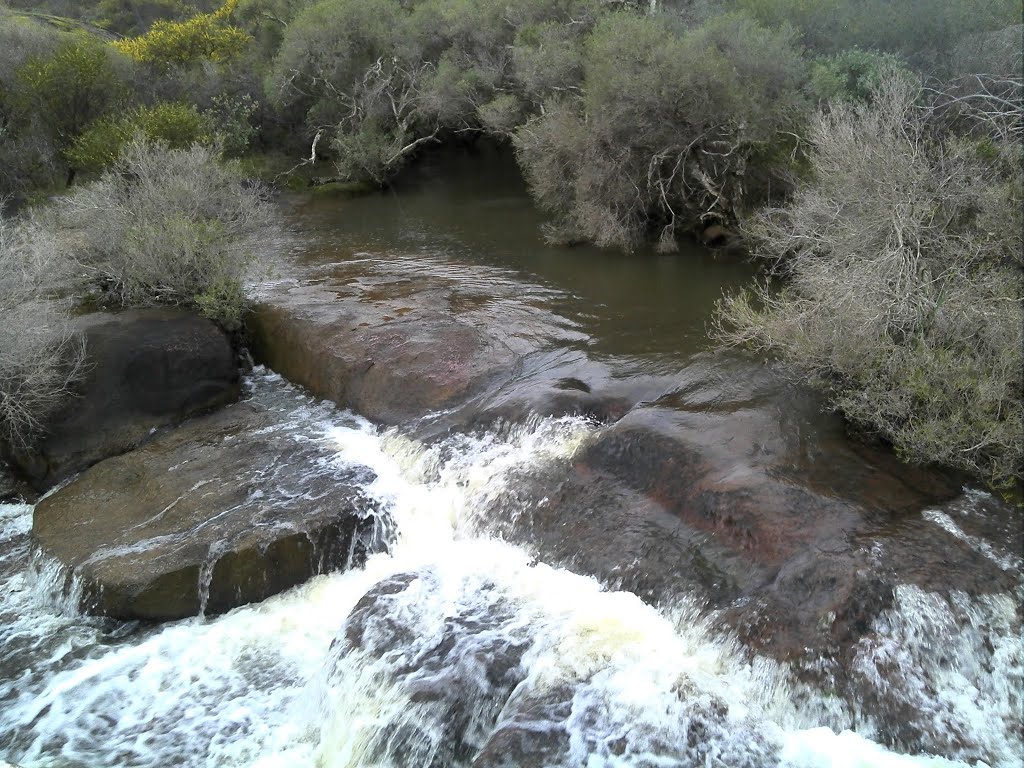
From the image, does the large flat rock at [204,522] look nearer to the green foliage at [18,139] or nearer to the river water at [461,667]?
the river water at [461,667]

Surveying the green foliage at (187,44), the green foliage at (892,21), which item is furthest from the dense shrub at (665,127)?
the green foliage at (187,44)

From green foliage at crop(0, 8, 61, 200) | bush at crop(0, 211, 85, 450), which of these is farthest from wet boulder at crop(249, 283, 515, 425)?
green foliage at crop(0, 8, 61, 200)

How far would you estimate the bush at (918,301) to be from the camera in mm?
6676

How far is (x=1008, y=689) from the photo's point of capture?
5.12 metres

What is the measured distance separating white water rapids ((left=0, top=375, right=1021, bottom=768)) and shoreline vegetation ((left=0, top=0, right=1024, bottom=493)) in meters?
2.42

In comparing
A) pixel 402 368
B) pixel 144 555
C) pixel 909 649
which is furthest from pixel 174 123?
pixel 909 649

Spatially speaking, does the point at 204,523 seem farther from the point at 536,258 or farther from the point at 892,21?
the point at 892,21

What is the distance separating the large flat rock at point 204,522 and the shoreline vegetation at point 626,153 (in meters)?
1.51

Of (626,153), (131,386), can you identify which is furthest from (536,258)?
(131,386)

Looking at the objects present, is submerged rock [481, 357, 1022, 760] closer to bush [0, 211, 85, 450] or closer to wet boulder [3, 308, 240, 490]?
wet boulder [3, 308, 240, 490]

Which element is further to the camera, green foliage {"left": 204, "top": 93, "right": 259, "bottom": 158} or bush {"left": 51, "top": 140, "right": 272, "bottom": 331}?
green foliage {"left": 204, "top": 93, "right": 259, "bottom": 158}

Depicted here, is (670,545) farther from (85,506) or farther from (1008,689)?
(85,506)

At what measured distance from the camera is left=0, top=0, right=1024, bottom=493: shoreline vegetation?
290 inches

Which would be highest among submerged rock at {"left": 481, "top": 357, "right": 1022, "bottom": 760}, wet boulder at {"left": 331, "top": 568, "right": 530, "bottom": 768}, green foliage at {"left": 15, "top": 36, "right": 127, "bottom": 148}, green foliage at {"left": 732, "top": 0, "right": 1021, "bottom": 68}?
green foliage at {"left": 732, "top": 0, "right": 1021, "bottom": 68}
